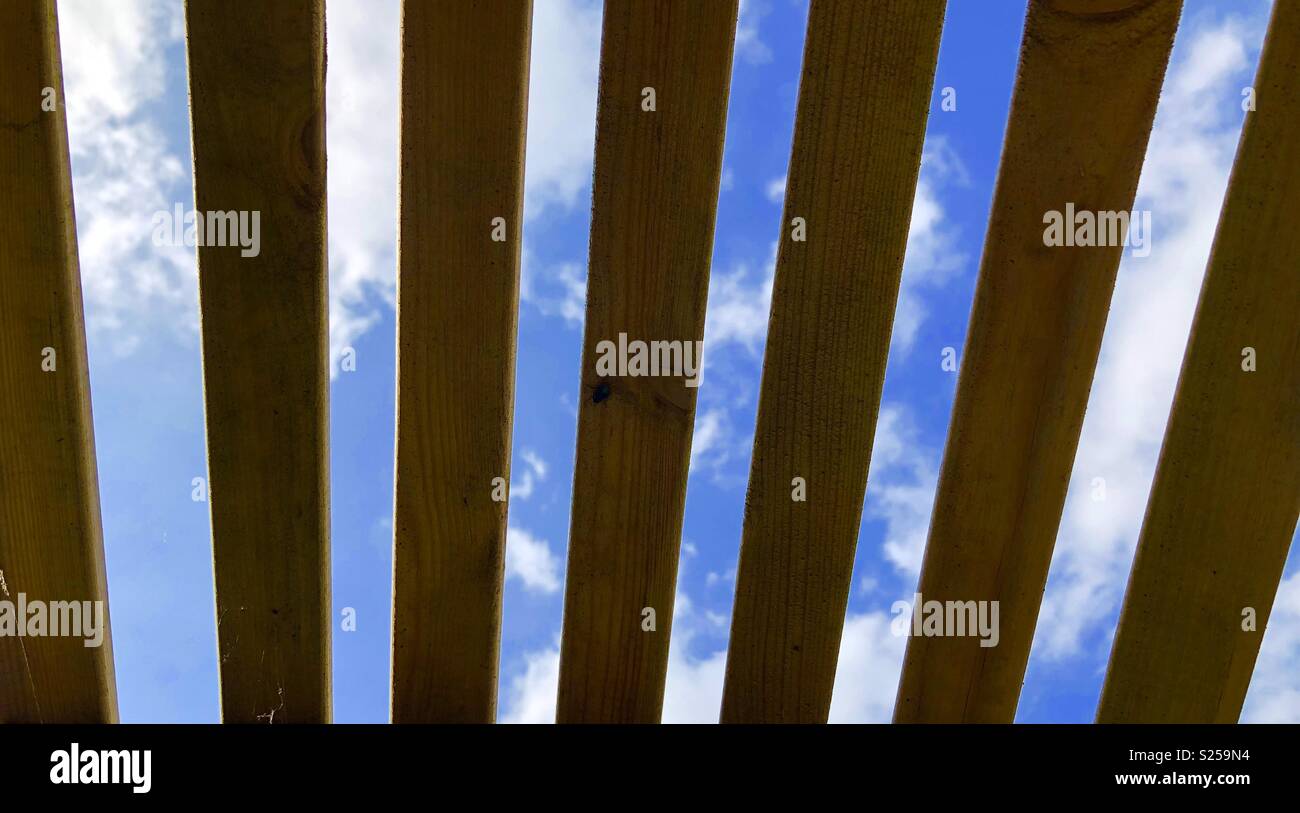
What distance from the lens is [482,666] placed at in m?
4.03

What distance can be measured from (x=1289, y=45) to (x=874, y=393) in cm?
184

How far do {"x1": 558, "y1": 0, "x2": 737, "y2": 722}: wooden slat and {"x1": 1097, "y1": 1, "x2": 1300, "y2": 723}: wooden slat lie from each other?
6.07 ft

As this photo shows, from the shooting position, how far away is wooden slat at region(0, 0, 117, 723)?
3.45 meters

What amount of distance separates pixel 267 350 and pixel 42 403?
0.85m

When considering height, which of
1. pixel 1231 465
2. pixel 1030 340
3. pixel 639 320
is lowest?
pixel 1231 465

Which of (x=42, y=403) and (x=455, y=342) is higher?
→ (x=455, y=342)

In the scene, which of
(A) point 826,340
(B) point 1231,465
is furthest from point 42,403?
(B) point 1231,465

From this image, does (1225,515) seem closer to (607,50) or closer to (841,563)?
(841,563)

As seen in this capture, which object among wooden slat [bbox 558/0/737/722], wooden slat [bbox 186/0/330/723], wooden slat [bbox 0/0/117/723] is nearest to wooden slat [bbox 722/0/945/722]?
wooden slat [bbox 558/0/737/722]

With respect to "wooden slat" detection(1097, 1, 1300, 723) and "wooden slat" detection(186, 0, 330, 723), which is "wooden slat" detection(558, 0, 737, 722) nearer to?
"wooden slat" detection(186, 0, 330, 723)

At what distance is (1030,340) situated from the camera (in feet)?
12.3

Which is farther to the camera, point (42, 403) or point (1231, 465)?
point (1231, 465)

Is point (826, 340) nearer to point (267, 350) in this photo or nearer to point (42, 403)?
point (267, 350)

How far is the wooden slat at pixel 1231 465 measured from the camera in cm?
356
